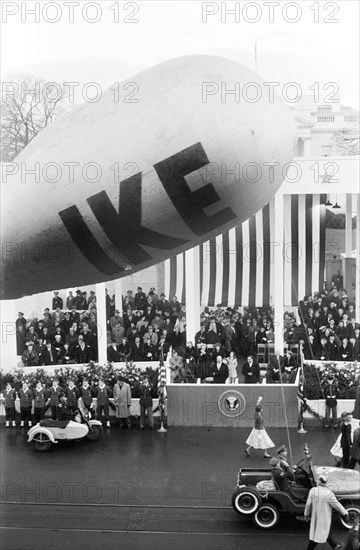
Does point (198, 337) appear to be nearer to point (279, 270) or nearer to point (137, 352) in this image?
point (137, 352)

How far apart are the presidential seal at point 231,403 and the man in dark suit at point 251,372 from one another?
0.63 meters

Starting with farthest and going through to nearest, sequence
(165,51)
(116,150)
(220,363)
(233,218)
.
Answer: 1. (220,363)
2. (165,51)
3. (233,218)
4. (116,150)

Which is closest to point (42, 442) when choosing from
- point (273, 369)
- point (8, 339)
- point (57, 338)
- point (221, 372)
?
point (8, 339)

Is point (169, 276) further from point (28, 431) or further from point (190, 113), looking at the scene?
point (190, 113)

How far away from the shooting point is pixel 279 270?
1689 cm

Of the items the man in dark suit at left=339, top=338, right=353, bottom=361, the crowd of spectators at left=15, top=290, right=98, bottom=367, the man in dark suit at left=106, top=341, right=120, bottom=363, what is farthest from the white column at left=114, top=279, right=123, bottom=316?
the man in dark suit at left=339, top=338, right=353, bottom=361

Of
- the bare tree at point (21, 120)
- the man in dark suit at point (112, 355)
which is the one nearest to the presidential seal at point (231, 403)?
the man in dark suit at point (112, 355)

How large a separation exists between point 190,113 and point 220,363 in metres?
7.40

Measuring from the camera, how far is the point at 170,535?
10.7 metres

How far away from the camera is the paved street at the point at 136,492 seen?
10.7 meters

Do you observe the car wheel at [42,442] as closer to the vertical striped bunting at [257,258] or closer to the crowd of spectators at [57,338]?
the crowd of spectators at [57,338]

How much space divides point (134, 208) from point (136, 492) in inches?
200

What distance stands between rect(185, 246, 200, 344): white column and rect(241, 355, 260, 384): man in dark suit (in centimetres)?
161

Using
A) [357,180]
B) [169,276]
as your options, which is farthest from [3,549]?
[357,180]
